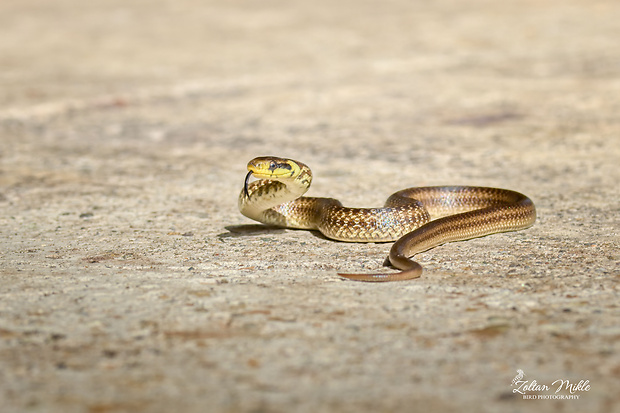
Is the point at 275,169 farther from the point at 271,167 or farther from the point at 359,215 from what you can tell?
the point at 359,215

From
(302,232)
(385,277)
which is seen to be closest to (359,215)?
(302,232)

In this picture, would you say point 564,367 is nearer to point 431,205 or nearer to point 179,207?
point 431,205

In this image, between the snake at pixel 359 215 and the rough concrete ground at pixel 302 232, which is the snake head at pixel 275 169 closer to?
the snake at pixel 359 215

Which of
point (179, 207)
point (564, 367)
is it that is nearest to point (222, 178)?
point (179, 207)

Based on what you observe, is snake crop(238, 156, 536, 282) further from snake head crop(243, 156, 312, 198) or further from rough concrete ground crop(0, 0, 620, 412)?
rough concrete ground crop(0, 0, 620, 412)

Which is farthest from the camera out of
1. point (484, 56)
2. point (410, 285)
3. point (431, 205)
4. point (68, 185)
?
point (484, 56)

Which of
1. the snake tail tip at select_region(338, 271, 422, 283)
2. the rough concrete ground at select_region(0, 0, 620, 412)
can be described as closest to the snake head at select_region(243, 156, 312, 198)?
the rough concrete ground at select_region(0, 0, 620, 412)
